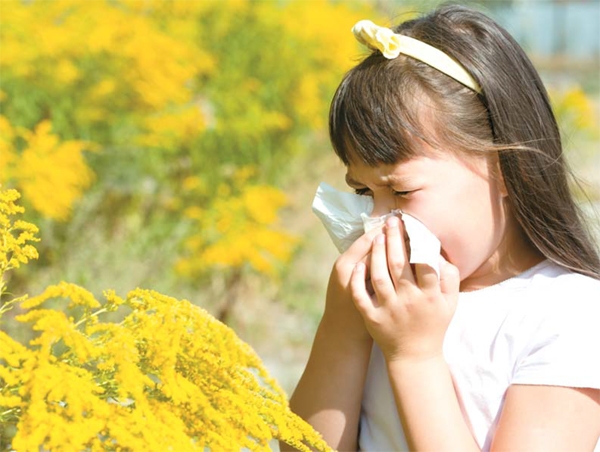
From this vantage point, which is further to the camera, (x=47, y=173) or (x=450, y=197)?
(x=47, y=173)

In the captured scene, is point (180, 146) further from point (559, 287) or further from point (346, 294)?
point (559, 287)

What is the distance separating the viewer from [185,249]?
158 inches

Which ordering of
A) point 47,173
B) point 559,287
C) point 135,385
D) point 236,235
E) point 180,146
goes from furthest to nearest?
point 180,146
point 236,235
point 47,173
point 559,287
point 135,385

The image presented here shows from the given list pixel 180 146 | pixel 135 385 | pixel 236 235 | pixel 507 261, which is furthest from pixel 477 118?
pixel 180 146

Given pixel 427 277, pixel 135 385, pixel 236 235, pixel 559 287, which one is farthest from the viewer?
pixel 236 235

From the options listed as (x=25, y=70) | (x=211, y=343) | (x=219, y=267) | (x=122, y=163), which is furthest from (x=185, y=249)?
(x=211, y=343)

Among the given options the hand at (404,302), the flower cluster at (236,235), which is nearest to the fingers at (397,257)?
the hand at (404,302)

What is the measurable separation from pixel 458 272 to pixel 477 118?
284mm

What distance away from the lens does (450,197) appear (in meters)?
1.55

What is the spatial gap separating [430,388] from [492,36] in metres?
0.66

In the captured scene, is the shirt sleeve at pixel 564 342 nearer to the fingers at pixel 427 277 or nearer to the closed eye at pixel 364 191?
the fingers at pixel 427 277

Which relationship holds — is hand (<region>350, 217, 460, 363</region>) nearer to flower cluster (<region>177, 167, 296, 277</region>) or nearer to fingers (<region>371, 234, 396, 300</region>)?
fingers (<region>371, 234, 396, 300</region>)

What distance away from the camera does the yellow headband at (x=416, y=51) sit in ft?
5.39

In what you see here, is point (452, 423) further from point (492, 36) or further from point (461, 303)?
point (492, 36)
